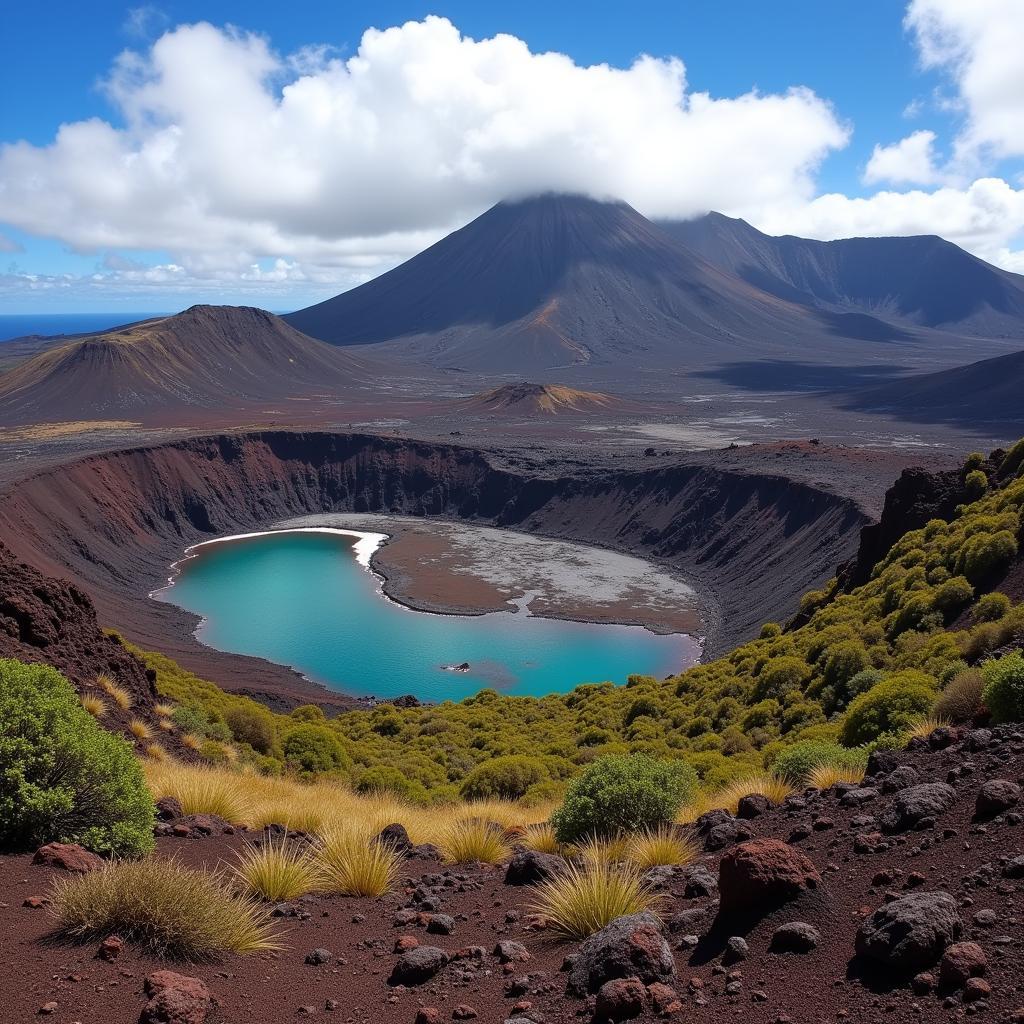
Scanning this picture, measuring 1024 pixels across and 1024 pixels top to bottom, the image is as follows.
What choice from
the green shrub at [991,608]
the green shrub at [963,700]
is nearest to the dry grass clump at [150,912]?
the green shrub at [963,700]

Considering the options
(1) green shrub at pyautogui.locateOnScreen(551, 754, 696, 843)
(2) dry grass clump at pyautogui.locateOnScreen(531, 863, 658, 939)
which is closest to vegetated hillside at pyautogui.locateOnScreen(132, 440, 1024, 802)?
(1) green shrub at pyautogui.locateOnScreen(551, 754, 696, 843)

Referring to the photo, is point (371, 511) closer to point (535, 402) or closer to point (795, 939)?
point (535, 402)

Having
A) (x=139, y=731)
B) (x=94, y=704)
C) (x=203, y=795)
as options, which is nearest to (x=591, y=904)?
(x=203, y=795)

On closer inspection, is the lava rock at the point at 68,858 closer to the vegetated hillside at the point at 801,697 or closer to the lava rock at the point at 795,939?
the lava rock at the point at 795,939

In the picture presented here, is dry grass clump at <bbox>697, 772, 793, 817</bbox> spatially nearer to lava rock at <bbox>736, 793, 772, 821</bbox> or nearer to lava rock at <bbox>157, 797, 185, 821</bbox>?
lava rock at <bbox>736, 793, 772, 821</bbox>

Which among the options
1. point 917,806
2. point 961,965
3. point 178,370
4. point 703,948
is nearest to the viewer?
point 961,965
